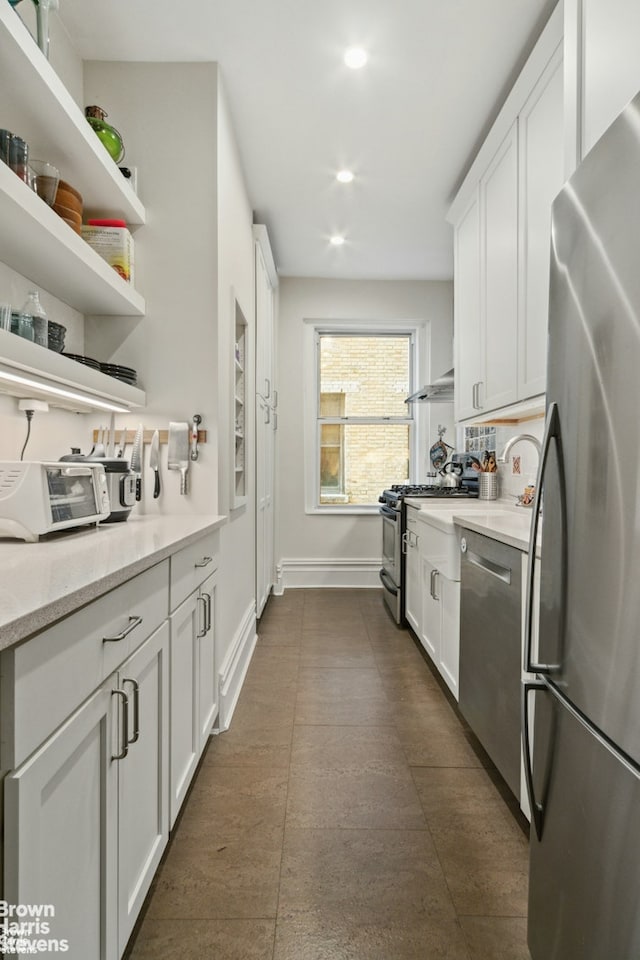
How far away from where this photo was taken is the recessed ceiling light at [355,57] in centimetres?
216

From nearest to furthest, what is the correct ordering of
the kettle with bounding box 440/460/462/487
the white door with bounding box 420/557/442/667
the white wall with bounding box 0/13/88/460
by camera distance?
1. the white wall with bounding box 0/13/88/460
2. the white door with bounding box 420/557/442/667
3. the kettle with bounding box 440/460/462/487

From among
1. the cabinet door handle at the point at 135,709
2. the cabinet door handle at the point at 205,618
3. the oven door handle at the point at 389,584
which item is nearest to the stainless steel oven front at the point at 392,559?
the oven door handle at the point at 389,584

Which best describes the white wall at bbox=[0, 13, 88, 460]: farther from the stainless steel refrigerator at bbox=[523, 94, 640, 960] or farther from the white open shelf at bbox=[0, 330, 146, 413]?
Result: the stainless steel refrigerator at bbox=[523, 94, 640, 960]

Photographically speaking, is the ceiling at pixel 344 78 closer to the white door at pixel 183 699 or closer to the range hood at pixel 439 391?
the range hood at pixel 439 391

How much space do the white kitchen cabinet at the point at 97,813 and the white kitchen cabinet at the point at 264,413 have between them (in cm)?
224

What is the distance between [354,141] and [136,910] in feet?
10.8

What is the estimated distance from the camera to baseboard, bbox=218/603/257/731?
2178 millimetres

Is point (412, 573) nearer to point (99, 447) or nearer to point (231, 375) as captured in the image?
point (231, 375)

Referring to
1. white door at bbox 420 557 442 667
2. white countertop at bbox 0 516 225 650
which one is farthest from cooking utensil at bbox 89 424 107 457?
white door at bbox 420 557 442 667

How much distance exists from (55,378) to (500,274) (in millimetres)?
2096

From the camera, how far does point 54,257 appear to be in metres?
1.60

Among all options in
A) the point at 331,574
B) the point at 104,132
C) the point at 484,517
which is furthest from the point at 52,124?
the point at 331,574

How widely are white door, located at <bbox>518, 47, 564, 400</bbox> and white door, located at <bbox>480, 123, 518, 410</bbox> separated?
0.08m

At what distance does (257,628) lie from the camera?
11.6 feet
